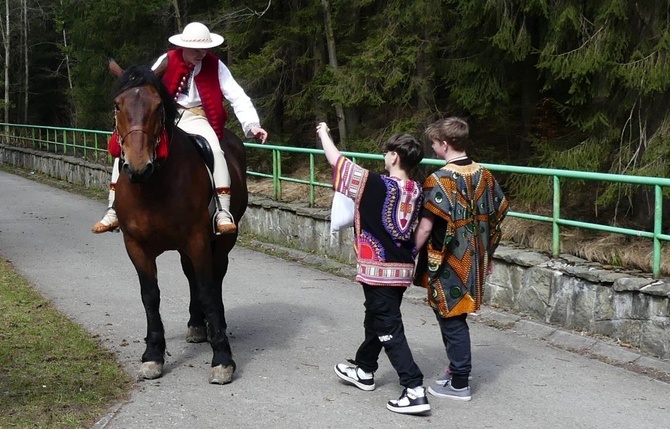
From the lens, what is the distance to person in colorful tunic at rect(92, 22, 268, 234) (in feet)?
20.0

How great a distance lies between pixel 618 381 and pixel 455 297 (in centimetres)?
153

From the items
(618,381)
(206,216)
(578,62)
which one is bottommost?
(618,381)

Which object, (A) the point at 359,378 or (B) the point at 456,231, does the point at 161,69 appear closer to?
(B) the point at 456,231

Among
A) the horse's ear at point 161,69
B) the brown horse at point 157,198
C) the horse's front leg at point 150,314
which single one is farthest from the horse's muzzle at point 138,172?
the horse's front leg at point 150,314

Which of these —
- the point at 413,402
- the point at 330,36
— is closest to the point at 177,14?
the point at 330,36

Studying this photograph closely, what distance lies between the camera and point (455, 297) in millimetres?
5238

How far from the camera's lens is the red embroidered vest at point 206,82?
6.39 meters

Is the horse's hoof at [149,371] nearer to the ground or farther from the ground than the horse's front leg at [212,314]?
nearer to the ground

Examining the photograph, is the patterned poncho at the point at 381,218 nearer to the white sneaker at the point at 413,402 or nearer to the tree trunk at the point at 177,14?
the white sneaker at the point at 413,402

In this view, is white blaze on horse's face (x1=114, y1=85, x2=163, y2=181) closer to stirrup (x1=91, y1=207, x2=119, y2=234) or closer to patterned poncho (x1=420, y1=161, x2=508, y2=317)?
stirrup (x1=91, y1=207, x2=119, y2=234)

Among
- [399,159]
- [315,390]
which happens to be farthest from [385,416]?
[399,159]

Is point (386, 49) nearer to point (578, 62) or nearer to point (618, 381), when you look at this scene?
point (578, 62)

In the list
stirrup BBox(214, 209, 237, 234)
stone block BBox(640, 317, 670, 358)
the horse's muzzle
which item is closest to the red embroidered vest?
stirrup BBox(214, 209, 237, 234)

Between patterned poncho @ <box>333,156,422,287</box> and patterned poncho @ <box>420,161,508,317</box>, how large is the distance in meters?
0.15
